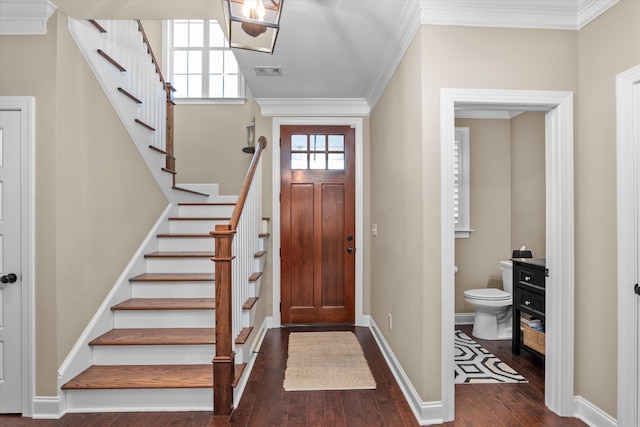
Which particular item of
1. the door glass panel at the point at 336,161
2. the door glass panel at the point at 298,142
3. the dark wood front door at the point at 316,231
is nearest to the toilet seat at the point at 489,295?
the dark wood front door at the point at 316,231

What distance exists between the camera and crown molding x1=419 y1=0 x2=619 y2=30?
213 centimetres

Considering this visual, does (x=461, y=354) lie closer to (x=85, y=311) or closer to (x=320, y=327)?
(x=320, y=327)

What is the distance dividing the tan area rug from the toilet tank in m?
1.64

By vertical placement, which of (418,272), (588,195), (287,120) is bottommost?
(418,272)

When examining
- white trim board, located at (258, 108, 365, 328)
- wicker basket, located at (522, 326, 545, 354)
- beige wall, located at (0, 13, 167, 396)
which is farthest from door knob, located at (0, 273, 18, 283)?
→ wicker basket, located at (522, 326, 545, 354)

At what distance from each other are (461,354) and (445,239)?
1.60 metres

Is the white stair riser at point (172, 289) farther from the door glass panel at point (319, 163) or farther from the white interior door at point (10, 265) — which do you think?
the door glass panel at point (319, 163)

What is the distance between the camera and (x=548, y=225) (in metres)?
2.34

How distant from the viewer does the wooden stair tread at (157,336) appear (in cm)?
251

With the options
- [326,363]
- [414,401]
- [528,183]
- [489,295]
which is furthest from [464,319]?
[414,401]

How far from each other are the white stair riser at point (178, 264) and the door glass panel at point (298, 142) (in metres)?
1.66

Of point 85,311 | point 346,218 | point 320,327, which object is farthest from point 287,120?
point 85,311

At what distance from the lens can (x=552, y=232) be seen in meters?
2.30

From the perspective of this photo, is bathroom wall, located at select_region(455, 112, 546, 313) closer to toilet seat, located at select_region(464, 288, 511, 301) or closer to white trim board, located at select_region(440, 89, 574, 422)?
toilet seat, located at select_region(464, 288, 511, 301)
